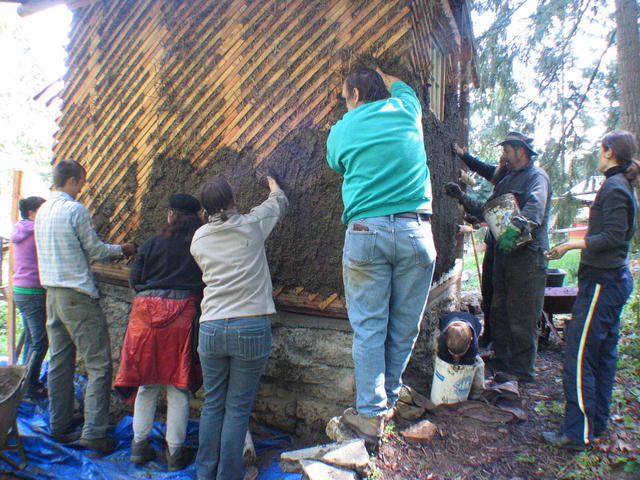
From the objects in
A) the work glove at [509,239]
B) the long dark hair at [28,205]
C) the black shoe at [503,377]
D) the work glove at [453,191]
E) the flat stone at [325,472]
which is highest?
the work glove at [453,191]

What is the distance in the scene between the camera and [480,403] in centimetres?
289

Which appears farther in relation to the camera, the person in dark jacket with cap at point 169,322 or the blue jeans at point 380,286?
the person in dark jacket with cap at point 169,322

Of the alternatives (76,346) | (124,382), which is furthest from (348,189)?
(76,346)

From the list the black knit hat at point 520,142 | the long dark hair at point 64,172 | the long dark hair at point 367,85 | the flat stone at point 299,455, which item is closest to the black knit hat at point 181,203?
the long dark hair at point 64,172

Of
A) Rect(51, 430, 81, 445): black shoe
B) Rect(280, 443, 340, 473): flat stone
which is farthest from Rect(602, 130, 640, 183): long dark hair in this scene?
Rect(51, 430, 81, 445): black shoe

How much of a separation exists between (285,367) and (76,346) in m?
1.80

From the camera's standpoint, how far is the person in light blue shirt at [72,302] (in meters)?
3.19

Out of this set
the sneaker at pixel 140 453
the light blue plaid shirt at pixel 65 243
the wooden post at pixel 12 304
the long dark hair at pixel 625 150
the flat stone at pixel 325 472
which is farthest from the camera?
the wooden post at pixel 12 304

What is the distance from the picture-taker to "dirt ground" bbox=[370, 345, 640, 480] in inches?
87.4

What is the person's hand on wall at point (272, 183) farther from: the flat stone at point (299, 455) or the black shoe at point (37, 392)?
the black shoe at point (37, 392)

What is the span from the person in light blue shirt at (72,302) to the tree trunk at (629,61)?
26.2 feet

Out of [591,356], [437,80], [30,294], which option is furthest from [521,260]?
[30,294]

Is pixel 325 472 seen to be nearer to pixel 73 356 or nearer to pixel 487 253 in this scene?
pixel 73 356

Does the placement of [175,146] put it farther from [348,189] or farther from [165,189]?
[348,189]
